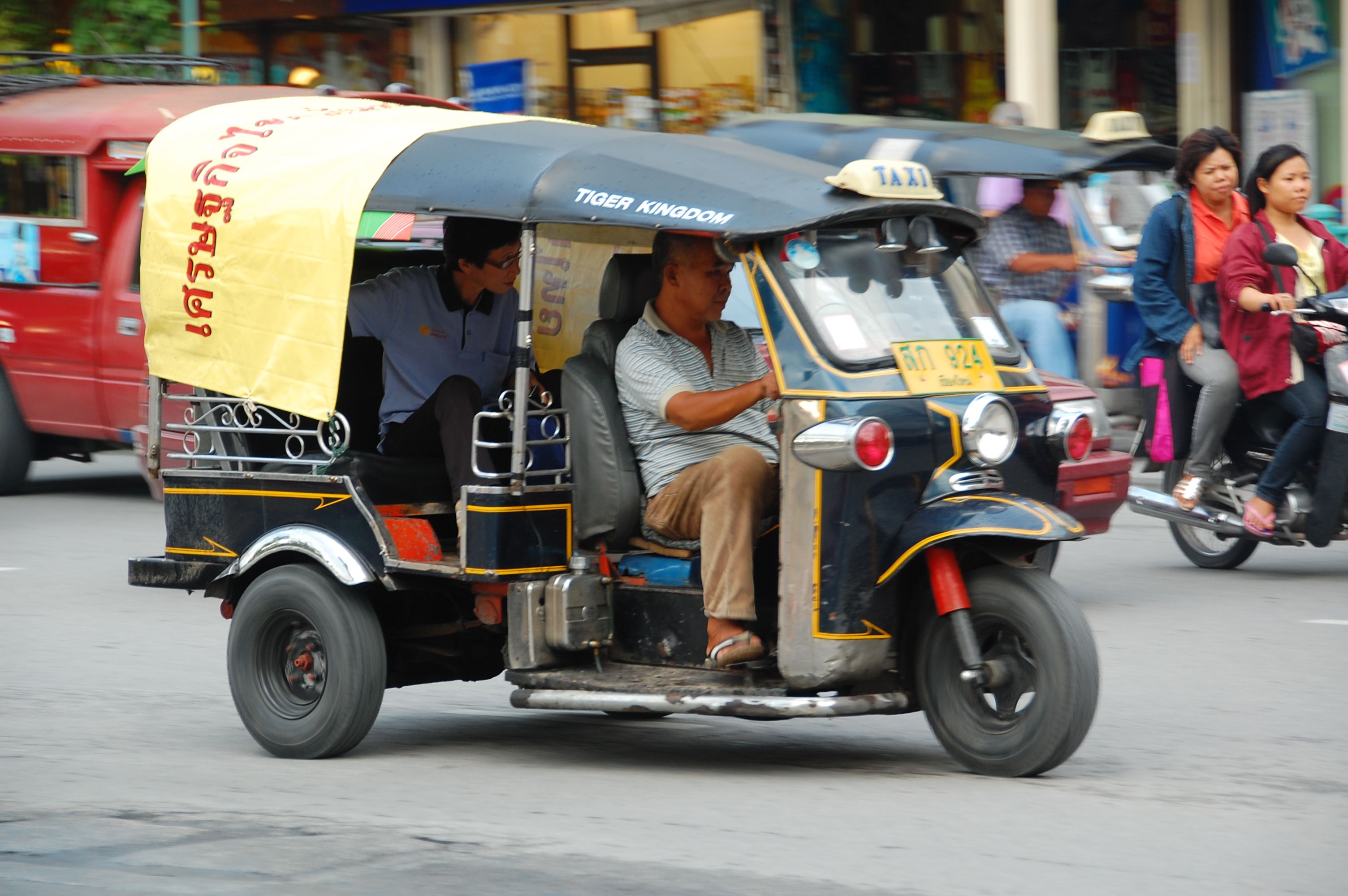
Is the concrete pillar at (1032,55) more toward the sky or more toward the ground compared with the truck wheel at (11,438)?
more toward the sky

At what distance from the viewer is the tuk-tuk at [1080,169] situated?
1068 cm

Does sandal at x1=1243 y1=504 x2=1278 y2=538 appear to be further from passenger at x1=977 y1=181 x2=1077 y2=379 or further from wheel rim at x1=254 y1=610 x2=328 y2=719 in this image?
wheel rim at x1=254 y1=610 x2=328 y2=719

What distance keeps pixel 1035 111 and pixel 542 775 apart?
36.4 ft

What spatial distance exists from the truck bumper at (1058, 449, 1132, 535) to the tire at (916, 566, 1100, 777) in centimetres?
313

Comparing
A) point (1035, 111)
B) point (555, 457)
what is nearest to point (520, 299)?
→ point (555, 457)

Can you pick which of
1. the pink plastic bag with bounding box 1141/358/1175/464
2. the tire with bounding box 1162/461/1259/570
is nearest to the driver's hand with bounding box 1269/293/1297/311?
the pink plastic bag with bounding box 1141/358/1175/464

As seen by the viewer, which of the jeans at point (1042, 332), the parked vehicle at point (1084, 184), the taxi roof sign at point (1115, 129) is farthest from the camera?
the taxi roof sign at point (1115, 129)

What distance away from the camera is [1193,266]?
9719 millimetres

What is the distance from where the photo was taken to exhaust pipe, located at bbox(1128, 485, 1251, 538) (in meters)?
9.38

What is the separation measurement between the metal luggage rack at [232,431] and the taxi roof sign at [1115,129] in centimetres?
581

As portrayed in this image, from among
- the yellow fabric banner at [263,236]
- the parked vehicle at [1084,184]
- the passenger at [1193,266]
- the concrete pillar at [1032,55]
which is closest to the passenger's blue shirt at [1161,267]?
the passenger at [1193,266]

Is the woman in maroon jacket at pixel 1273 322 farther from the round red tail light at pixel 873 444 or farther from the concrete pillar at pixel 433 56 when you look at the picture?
the concrete pillar at pixel 433 56

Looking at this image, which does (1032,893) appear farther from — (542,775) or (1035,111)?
(1035,111)

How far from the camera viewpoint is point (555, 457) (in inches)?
259
